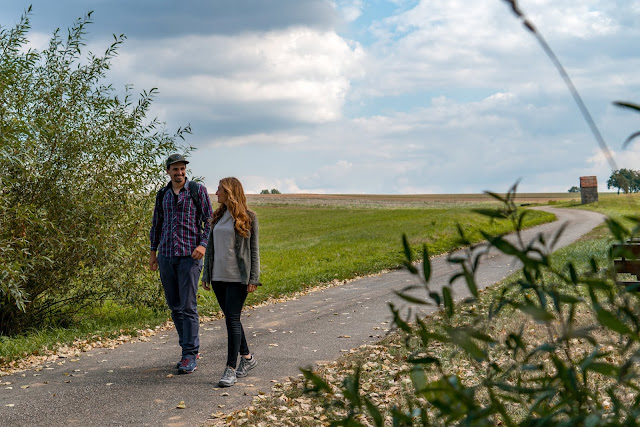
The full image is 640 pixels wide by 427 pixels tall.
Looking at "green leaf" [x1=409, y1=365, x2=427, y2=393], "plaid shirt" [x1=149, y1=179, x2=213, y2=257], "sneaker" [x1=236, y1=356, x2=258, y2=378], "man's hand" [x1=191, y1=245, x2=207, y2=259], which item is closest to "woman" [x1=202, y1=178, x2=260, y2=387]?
"sneaker" [x1=236, y1=356, x2=258, y2=378]

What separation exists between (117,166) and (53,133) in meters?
1.33

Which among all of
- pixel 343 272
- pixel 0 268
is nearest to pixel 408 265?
pixel 0 268

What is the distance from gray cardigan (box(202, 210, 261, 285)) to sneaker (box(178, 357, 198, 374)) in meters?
1.22

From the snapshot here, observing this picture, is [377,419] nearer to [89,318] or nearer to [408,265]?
[408,265]

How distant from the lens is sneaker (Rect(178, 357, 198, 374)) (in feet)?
27.1

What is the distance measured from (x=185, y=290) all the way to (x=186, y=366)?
1045 millimetres

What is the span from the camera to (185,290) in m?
8.35

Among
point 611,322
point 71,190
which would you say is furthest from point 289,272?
point 611,322

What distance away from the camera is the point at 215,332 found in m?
11.1

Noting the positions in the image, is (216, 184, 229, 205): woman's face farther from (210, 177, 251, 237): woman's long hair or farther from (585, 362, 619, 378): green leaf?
(585, 362, 619, 378): green leaf

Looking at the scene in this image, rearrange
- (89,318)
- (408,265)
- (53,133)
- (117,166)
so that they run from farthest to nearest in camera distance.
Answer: (89,318) → (117,166) → (53,133) → (408,265)

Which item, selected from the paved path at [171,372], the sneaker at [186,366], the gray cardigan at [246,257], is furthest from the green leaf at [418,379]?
the sneaker at [186,366]

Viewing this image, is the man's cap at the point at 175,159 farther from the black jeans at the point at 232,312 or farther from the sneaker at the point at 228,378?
the sneaker at the point at 228,378

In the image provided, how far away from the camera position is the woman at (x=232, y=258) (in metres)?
7.62
